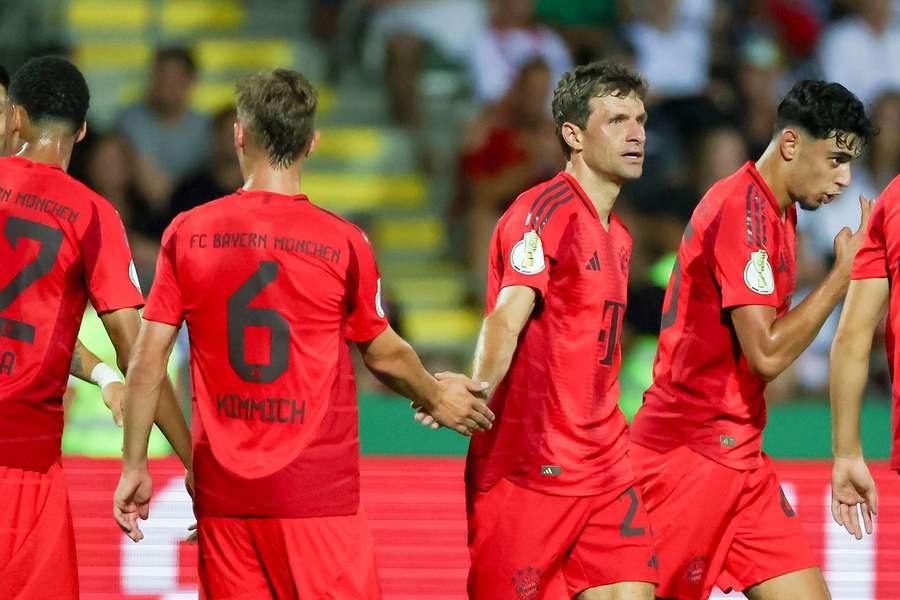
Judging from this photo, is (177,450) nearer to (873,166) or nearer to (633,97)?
(633,97)

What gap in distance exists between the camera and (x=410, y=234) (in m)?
10.6

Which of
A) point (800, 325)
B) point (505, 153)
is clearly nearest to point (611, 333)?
point (800, 325)

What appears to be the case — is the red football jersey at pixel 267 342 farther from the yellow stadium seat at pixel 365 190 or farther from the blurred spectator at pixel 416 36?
Answer: the blurred spectator at pixel 416 36

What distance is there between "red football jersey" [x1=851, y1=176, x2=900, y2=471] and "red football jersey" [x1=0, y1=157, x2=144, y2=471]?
2106 millimetres

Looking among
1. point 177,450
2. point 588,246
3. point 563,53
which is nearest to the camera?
point 177,450

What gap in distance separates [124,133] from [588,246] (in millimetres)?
5321

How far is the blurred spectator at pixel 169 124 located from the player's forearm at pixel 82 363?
450 cm

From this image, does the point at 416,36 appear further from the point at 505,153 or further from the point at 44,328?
the point at 44,328

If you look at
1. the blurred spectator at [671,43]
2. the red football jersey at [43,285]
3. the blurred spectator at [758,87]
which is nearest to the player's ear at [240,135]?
the red football jersey at [43,285]

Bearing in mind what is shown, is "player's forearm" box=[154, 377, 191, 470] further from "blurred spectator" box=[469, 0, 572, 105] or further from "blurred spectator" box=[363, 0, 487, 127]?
"blurred spectator" box=[363, 0, 487, 127]

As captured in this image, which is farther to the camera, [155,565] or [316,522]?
[155,565]

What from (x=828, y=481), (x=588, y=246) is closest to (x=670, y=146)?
(x=828, y=481)

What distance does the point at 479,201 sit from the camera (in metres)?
9.83

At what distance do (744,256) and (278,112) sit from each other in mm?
1613
